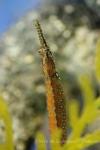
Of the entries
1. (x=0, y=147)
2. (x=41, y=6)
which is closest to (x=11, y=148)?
(x=0, y=147)

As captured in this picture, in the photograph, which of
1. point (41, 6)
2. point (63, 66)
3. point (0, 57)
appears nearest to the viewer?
point (63, 66)

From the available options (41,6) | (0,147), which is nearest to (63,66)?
(41,6)

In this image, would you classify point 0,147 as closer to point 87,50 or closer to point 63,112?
point 63,112

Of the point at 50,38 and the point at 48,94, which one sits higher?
the point at 50,38

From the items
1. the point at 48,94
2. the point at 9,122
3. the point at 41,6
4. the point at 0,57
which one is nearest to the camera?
the point at 48,94

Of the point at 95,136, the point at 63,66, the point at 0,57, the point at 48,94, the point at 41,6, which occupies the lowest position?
the point at 95,136

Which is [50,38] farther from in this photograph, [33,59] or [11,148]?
[11,148]

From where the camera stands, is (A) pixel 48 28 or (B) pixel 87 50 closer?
(B) pixel 87 50

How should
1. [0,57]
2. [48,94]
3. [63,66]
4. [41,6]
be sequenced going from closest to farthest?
[48,94] → [63,66] → [0,57] → [41,6]

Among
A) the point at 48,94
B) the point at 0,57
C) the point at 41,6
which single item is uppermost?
the point at 41,6
